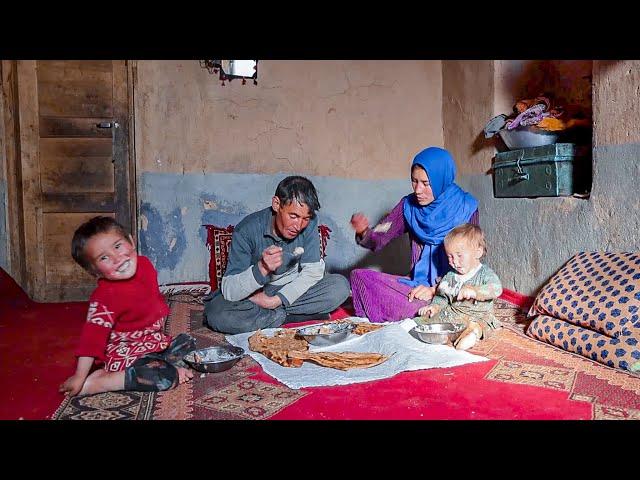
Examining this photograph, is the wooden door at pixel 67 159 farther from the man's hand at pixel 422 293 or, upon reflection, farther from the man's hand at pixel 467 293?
the man's hand at pixel 467 293

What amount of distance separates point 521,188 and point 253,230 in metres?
2.07

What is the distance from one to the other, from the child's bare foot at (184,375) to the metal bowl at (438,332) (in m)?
1.22

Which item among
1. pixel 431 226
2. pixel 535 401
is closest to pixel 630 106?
pixel 431 226

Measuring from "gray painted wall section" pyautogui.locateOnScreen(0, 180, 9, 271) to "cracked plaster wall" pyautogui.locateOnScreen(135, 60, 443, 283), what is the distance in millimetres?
1436

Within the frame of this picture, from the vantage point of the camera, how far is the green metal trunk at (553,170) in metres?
3.56

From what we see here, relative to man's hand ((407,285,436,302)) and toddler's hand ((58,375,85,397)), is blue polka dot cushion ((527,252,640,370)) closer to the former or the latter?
man's hand ((407,285,436,302))

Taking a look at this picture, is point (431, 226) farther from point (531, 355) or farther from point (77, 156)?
point (77, 156)

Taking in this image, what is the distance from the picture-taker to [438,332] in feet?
9.27

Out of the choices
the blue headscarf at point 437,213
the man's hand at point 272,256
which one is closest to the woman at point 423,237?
the blue headscarf at point 437,213

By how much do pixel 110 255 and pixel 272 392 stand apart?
906 millimetres

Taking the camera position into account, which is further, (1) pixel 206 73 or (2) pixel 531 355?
(1) pixel 206 73

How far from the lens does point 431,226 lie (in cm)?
351

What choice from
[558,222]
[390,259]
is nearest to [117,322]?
[558,222]

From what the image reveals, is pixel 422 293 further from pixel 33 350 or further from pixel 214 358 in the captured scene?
pixel 33 350
